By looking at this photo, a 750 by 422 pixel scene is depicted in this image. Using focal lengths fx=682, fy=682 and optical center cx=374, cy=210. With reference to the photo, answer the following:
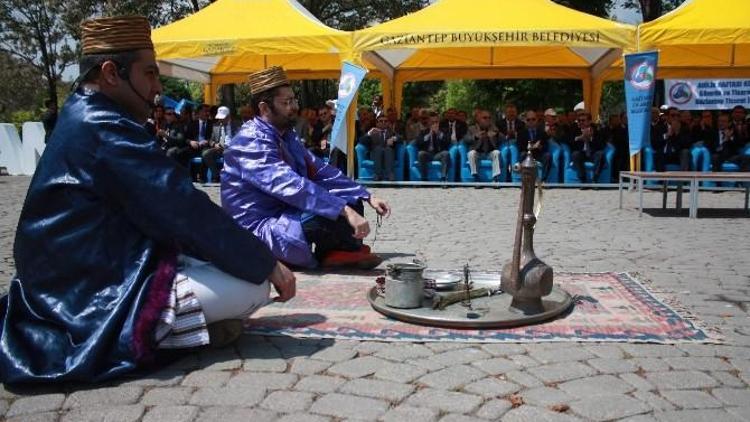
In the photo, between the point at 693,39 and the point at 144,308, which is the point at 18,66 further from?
the point at 144,308

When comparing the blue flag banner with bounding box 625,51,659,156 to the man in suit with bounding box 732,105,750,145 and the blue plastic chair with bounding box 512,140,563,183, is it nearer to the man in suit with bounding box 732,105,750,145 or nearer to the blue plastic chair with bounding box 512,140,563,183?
the blue plastic chair with bounding box 512,140,563,183

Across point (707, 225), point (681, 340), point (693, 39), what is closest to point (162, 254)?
point (681, 340)

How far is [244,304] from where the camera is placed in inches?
109

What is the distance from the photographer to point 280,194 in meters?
4.11

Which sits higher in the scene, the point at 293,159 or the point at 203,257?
the point at 293,159

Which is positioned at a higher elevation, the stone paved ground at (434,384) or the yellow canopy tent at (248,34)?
the yellow canopy tent at (248,34)

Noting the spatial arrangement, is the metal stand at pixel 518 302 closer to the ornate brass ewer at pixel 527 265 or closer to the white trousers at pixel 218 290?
the ornate brass ewer at pixel 527 265

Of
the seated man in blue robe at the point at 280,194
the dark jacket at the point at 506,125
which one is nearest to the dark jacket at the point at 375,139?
the dark jacket at the point at 506,125

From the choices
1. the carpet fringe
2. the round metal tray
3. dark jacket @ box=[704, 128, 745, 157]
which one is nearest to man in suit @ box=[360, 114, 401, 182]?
dark jacket @ box=[704, 128, 745, 157]

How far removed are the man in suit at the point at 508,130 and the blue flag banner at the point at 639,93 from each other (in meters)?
1.91

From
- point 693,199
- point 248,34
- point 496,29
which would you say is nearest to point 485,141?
point 496,29

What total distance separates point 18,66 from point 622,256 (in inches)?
1616

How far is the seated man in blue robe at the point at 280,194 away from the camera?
4113 mm

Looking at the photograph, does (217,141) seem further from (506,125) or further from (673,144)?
(673,144)
